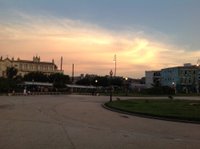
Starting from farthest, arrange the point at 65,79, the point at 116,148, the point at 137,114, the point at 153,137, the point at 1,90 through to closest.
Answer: the point at 65,79 < the point at 1,90 < the point at 137,114 < the point at 153,137 < the point at 116,148

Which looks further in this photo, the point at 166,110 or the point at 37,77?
the point at 37,77

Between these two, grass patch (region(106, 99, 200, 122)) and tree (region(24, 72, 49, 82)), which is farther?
tree (region(24, 72, 49, 82))

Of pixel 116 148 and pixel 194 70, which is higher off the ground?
pixel 194 70

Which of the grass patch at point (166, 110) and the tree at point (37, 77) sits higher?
the tree at point (37, 77)

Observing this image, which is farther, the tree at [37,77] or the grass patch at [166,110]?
the tree at [37,77]

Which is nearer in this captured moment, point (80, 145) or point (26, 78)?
point (80, 145)

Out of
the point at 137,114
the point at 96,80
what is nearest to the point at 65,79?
the point at 96,80

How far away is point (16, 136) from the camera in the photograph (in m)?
16.1

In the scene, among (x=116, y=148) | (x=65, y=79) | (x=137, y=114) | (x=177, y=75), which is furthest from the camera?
(x=177, y=75)

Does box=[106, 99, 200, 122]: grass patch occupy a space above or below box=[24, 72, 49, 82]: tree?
below

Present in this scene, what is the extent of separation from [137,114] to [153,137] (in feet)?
49.8

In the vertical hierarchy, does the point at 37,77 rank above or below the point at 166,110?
above

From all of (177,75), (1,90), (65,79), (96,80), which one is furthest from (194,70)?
(1,90)

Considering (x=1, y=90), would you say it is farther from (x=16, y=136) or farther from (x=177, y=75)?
(x=177, y=75)
